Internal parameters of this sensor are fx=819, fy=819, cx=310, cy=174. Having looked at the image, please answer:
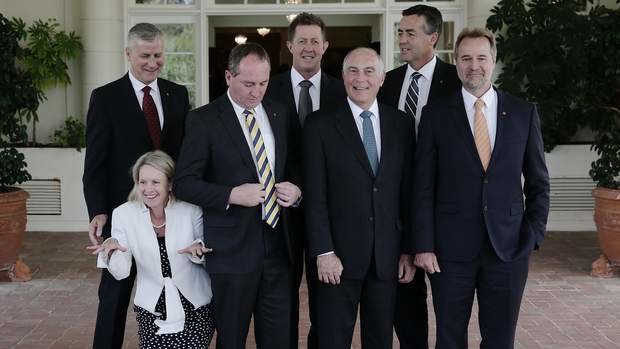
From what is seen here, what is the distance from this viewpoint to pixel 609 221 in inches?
285

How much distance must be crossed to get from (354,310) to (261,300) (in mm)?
458

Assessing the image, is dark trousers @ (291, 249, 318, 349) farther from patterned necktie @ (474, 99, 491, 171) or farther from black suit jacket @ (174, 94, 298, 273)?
patterned necktie @ (474, 99, 491, 171)

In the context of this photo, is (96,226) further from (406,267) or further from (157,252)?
(406,267)

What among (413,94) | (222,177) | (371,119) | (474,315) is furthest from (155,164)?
(474,315)

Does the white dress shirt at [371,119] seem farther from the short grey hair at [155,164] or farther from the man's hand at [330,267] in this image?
the short grey hair at [155,164]

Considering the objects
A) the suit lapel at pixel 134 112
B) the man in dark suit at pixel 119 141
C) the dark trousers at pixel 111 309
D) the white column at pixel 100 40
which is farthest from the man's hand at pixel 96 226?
the white column at pixel 100 40

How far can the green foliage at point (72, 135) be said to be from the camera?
351 inches

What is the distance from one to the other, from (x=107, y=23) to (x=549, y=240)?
528cm

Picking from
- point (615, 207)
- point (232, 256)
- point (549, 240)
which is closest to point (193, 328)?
point (232, 256)

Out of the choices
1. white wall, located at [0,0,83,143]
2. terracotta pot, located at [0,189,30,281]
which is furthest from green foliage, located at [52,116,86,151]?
terracotta pot, located at [0,189,30,281]

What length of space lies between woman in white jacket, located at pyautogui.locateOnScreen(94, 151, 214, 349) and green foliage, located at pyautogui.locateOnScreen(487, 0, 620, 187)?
5075 mm

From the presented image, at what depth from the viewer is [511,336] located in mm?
3984

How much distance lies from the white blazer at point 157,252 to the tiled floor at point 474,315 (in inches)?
53.1

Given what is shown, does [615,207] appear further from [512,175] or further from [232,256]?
[232,256]
